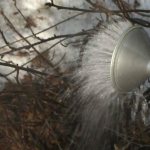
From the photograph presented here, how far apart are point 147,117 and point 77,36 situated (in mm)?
Answer: 899

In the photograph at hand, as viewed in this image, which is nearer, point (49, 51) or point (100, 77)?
point (100, 77)

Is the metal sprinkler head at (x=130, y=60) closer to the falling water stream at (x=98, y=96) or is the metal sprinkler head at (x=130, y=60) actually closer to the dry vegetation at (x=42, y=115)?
the falling water stream at (x=98, y=96)

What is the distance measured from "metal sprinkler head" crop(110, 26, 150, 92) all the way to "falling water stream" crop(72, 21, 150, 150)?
143 mm

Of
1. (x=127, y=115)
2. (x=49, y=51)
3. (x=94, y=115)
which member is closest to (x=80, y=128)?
(x=94, y=115)

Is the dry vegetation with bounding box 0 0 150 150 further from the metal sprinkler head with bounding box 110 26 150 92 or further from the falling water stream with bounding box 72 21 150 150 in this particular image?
the metal sprinkler head with bounding box 110 26 150 92

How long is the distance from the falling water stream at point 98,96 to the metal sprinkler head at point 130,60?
0.47 feet

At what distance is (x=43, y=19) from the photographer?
126 inches

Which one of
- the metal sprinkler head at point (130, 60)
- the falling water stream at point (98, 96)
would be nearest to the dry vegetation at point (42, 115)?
the falling water stream at point (98, 96)

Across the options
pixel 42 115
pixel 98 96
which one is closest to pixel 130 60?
pixel 98 96

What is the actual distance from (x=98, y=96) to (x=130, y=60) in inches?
27.2

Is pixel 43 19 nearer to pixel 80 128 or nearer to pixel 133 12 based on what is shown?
pixel 133 12

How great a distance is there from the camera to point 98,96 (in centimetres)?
244

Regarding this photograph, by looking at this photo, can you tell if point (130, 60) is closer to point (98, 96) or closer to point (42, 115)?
point (98, 96)

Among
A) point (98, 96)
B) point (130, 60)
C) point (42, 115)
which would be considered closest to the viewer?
point (130, 60)
